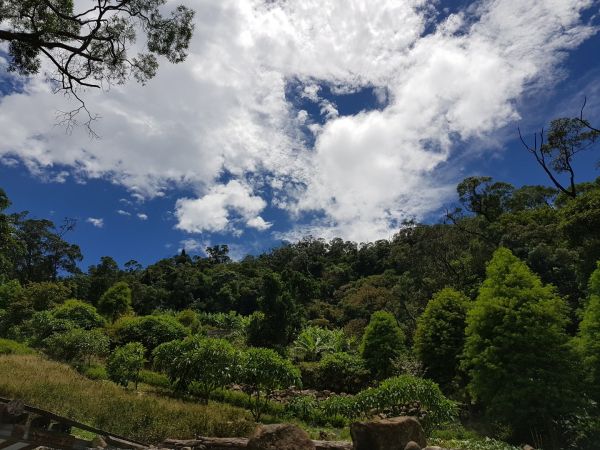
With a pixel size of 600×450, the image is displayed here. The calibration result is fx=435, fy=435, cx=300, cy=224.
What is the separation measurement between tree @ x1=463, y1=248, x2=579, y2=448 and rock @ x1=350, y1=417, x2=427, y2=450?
5.35 meters

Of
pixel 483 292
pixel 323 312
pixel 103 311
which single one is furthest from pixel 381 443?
pixel 323 312

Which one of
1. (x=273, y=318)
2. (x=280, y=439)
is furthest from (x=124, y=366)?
(x=273, y=318)

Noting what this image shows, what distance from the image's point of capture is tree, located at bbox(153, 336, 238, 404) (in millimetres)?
14969

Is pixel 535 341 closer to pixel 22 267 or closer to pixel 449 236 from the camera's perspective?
pixel 449 236

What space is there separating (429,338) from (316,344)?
420 inches

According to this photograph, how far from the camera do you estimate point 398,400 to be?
1239cm

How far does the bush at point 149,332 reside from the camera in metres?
23.4

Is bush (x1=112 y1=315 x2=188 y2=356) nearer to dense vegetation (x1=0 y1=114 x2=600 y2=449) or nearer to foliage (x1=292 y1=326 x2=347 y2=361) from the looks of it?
dense vegetation (x1=0 y1=114 x2=600 y2=449)

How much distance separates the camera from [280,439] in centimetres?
660

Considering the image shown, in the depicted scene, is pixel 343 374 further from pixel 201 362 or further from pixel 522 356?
pixel 522 356

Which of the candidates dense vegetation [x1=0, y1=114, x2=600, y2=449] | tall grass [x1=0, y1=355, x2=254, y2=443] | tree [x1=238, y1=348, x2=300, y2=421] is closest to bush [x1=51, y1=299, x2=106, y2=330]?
dense vegetation [x1=0, y1=114, x2=600, y2=449]

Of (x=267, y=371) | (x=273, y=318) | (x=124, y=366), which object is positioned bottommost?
(x=267, y=371)

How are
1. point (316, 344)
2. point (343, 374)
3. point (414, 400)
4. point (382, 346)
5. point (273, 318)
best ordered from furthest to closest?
point (273, 318)
point (316, 344)
point (343, 374)
point (382, 346)
point (414, 400)

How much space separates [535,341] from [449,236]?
22.5 m
